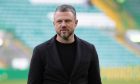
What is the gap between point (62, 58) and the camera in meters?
2.98

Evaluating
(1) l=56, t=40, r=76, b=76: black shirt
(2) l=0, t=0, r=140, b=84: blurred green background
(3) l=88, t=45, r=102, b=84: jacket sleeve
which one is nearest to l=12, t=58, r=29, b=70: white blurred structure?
(2) l=0, t=0, r=140, b=84: blurred green background

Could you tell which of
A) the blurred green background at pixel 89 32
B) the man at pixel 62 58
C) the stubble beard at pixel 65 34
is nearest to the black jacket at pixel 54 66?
the man at pixel 62 58

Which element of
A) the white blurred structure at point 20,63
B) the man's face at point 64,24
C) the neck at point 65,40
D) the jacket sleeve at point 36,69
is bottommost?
the jacket sleeve at point 36,69

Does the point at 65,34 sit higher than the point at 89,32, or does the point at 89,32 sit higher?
the point at 89,32

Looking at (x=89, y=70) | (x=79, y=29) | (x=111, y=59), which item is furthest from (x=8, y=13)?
(x=89, y=70)

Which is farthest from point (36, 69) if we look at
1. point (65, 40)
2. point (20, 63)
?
point (20, 63)

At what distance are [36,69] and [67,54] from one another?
0.20m

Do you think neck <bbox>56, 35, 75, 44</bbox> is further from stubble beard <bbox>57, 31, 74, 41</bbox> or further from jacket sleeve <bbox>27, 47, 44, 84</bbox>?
jacket sleeve <bbox>27, 47, 44, 84</bbox>

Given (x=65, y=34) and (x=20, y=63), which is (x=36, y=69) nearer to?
(x=65, y=34)

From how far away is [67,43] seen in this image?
9.74 ft

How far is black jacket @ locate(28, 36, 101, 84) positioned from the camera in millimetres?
2943

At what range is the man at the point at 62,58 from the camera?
2908 millimetres

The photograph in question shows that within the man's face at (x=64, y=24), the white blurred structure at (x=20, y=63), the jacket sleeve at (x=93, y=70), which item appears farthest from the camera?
the white blurred structure at (x=20, y=63)

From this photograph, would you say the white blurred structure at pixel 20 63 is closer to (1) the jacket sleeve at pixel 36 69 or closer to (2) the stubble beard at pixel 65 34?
(1) the jacket sleeve at pixel 36 69
